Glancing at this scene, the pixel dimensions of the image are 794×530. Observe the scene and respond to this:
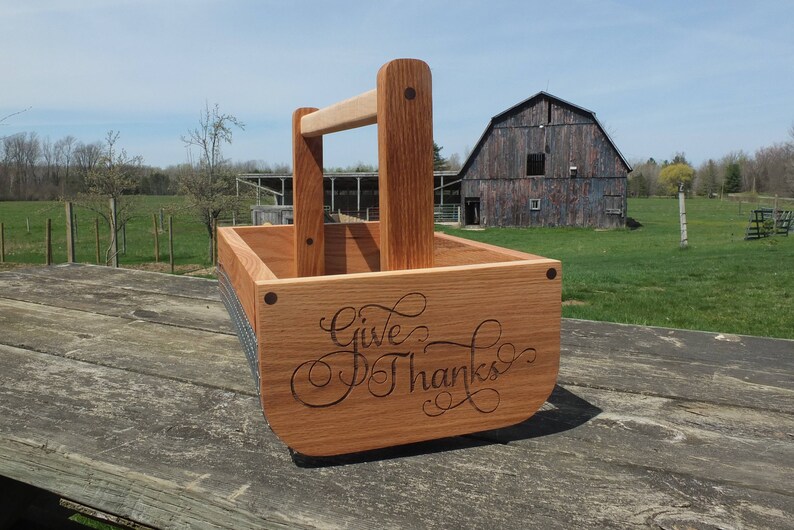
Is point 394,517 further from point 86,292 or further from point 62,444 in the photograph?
point 86,292

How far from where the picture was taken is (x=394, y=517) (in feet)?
2.64

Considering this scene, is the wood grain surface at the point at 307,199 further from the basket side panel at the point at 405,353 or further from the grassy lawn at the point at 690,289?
the grassy lawn at the point at 690,289

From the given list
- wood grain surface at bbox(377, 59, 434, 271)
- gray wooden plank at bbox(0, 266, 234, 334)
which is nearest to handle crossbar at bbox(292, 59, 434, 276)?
wood grain surface at bbox(377, 59, 434, 271)

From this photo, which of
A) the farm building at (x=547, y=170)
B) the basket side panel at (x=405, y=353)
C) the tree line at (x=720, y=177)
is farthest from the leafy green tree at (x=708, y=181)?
the basket side panel at (x=405, y=353)

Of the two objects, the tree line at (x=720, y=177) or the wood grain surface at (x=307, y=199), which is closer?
the wood grain surface at (x=307, y=199)

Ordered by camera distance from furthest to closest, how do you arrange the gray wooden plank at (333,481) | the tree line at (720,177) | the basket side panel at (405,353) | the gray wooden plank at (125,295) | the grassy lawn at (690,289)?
1. the tree line at (720,177)
2. the grassy lawn at (690,289)
3. the gray wooden plank at (125,295)
4. the basket side panel at (405,353)
5. the gray wooden plank at (333,481)

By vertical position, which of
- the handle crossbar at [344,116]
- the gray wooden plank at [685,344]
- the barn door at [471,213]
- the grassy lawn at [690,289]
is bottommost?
the grassy lawn at [690,289]

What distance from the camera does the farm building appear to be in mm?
23906

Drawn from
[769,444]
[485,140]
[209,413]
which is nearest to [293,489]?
[209,413]

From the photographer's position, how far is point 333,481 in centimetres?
92

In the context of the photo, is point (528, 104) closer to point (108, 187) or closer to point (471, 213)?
point (471, 213)

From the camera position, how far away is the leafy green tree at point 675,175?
3137 inches

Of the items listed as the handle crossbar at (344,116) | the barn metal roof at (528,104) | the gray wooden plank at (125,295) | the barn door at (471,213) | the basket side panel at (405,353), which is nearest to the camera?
the basket side panel at (405,353)

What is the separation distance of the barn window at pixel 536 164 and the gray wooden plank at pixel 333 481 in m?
24.6
